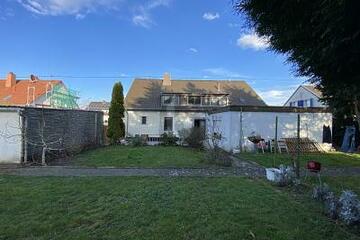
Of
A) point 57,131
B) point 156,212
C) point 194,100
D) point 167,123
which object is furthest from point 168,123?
point 156,212

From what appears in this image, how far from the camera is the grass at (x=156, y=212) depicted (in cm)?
609

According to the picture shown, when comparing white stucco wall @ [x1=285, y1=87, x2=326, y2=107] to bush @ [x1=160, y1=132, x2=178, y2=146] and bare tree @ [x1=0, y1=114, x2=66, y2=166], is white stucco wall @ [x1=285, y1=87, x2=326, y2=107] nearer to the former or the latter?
bush @ [x1=160, y1=132, x2=178, y2=146]

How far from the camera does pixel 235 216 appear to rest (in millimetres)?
7090

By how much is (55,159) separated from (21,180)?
21.8 feet

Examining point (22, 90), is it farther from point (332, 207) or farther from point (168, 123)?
point (332, 207)

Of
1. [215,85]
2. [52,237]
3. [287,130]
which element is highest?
[215,85]

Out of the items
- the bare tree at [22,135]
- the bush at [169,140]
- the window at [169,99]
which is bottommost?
the bush at [169,140]

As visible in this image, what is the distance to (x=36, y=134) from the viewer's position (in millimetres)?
16984

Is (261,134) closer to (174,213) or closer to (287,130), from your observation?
(287,130)

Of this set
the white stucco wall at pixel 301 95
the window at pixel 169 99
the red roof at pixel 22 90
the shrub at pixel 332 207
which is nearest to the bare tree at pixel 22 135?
the shrub at pixel 332 207

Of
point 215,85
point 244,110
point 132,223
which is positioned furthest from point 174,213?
point 215,85

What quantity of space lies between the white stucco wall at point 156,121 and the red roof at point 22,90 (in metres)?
13.8

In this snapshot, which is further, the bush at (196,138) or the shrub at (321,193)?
the bush at (196,138)

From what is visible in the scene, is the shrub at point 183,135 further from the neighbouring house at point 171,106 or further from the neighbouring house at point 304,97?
the neighbouring house at point 304,97
